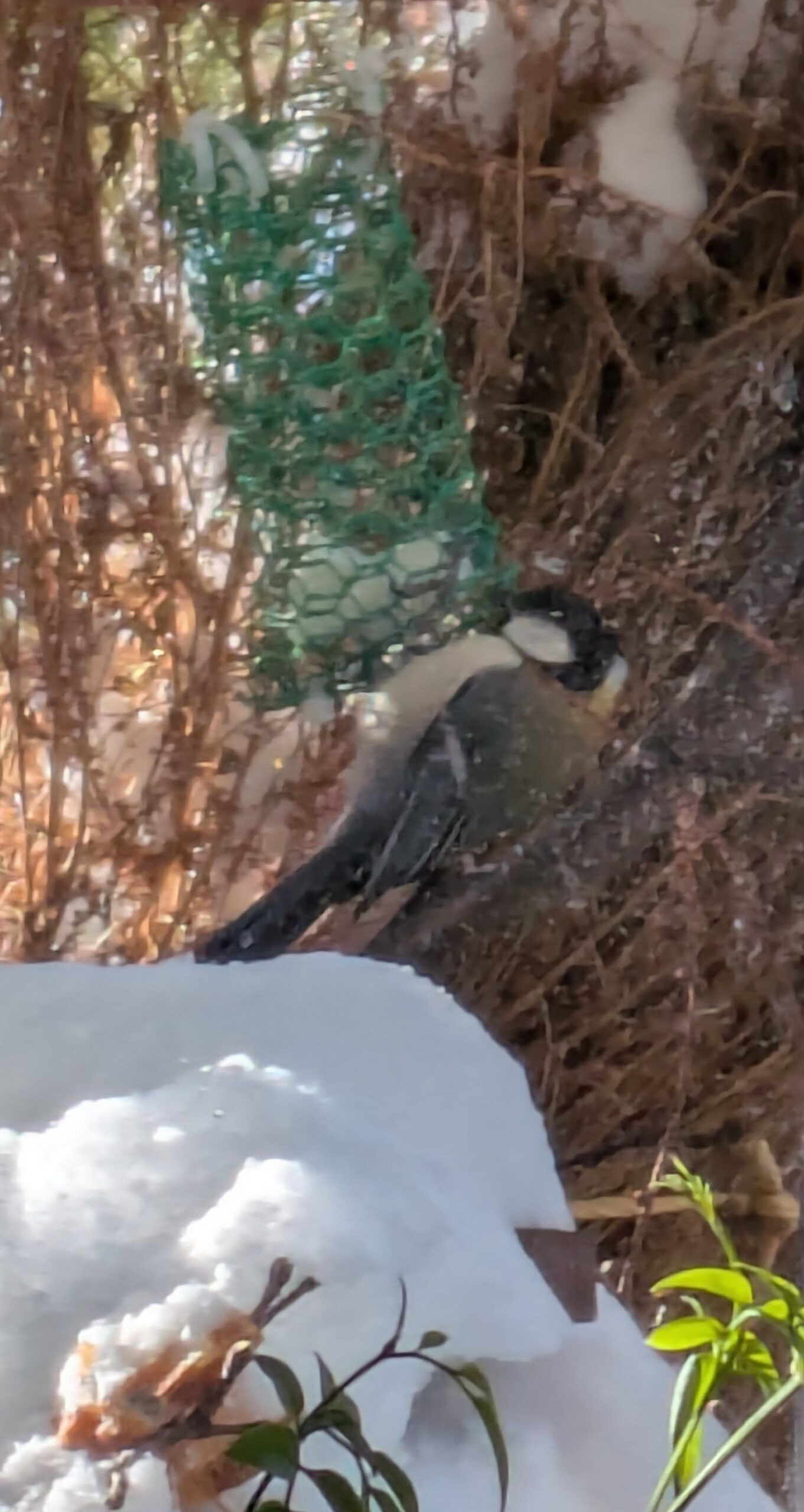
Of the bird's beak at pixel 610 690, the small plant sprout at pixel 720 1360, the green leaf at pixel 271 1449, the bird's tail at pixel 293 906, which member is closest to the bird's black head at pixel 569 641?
the bird's beak at pixel 610 690

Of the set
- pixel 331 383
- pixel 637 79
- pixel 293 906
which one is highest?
pixel 637 79

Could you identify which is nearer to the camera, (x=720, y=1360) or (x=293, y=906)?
(x=720, y=1360)

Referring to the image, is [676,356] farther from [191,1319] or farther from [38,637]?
[191,1319]

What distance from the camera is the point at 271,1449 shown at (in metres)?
0.34

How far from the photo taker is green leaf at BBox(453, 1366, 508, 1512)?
1.36ft

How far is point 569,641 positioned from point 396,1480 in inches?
19.2

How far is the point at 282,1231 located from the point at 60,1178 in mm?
91

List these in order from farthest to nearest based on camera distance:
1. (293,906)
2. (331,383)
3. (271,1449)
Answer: (293,906)
(331,383)
(271,1449)

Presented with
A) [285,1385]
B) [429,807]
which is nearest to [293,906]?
[429,807]

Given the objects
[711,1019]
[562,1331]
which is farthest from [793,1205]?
[562,1331]

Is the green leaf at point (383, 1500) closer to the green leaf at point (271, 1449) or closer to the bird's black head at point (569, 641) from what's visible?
the green leaf at point (271, 1449)

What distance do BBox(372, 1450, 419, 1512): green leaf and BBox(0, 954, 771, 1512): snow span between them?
0.01m

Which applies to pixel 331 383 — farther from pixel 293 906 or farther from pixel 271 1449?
pixel 271 1449

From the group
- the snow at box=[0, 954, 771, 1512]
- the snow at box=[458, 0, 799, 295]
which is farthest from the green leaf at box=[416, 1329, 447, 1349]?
the snow at box=[458, 0, 799, 295]
